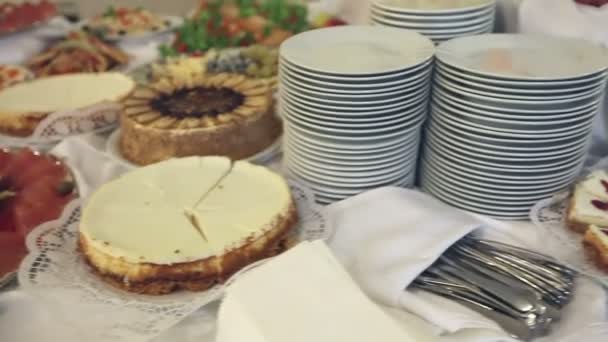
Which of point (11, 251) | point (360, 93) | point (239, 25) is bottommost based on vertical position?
point (11, 251)

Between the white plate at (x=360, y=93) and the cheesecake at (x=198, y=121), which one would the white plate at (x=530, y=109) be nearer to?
the white plate at (x=360, y=93)

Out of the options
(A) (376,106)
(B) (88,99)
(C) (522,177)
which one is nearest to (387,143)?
(A) (376,106)

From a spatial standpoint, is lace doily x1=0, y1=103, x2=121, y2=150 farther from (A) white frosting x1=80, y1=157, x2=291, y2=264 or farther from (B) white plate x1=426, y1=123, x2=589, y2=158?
(B) white plate x1=426, y1=123, x2=589, y2=158

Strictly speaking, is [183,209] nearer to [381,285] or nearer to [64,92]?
Answer: [381,285]

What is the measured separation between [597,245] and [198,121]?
0.62 m

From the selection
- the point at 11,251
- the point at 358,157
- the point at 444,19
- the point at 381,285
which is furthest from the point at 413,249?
the point at 11,251

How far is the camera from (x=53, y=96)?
4.15ft

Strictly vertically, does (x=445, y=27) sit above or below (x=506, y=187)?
above

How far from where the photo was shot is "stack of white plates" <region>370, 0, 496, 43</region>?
3.10 feet

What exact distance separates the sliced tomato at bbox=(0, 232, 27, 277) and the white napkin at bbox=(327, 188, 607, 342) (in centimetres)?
41

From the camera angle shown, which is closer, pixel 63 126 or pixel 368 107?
pixel 368 107

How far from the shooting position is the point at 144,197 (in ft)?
2.82

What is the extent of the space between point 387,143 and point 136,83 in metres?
0.68

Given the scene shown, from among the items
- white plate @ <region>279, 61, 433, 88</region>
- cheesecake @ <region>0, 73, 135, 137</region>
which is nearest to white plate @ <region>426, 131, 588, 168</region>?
white plate @ <region>279, 61, 433, 88</region>
